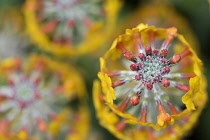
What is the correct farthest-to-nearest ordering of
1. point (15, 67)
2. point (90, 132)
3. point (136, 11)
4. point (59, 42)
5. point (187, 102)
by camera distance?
point (136, 11)
point (90, 132)
point (59, 42)
point (15, 67)
point (187, 102)

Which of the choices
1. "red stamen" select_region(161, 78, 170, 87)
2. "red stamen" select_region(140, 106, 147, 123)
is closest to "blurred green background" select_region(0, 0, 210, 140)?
"red stamen" select_region(140, 106, 147, 123)

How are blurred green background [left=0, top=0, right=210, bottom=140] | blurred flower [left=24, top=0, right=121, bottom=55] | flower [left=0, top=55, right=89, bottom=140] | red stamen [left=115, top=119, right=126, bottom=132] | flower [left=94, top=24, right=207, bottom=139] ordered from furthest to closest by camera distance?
blurred green background [left=0, top=0, right=210, bottom=140], blurred flower [left=24, top=0, right=121, bottom=55], flower [left=0, top=55, right=89, bottom=140], red stamen [left=115, top=119, right=126, bottom=132], flower [left=94, top=24, right=207, bottom=139]

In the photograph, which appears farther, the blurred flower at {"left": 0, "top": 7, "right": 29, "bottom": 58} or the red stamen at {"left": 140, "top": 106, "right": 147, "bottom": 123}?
the blurred flower at {"left": 0, "top": 7, "right": 29, "bottom": 58}

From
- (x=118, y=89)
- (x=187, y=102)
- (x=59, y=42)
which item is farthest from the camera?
(x=59, y=42)

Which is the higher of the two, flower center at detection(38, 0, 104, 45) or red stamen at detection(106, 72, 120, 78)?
flower center at detection(38, 0, 104, 45)

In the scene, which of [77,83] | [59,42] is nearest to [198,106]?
[77,83]

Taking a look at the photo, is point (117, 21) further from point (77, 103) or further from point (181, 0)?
point (77, 103)

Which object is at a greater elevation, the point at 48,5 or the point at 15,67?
the point at 48,5

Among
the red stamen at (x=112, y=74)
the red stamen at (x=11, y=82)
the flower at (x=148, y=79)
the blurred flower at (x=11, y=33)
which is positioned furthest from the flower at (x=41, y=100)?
the red stamen at (x=112, y=74)

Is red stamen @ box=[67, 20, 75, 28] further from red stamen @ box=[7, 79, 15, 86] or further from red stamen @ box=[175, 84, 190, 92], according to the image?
red stamen @ box=[175, 84, 190, 92]
